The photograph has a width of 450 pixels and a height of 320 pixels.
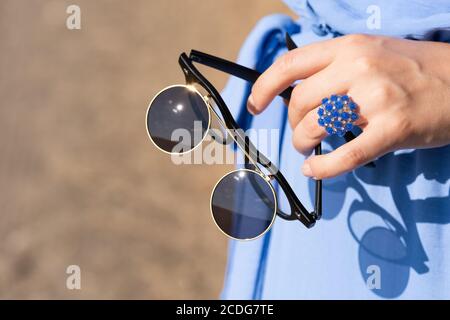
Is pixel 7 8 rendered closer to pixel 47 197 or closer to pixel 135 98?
pixel 135 98

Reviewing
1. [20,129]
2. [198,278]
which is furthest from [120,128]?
[198,278]

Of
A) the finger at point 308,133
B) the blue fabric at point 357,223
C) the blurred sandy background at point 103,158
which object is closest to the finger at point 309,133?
the finger at point 308,133

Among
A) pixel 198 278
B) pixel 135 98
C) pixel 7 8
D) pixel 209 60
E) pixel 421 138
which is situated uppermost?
pixel 7 8

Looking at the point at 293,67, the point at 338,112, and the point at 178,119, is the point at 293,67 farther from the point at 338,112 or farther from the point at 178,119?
the point at 178,119

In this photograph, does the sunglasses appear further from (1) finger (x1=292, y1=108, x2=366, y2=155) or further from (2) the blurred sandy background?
(2) the blurred sandy background

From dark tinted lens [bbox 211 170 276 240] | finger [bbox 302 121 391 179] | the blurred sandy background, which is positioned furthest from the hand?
the blurred sandy background

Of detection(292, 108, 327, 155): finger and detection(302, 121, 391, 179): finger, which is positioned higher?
detection(292, 108, 327, 155): finger

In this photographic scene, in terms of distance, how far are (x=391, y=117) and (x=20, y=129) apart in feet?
7.93

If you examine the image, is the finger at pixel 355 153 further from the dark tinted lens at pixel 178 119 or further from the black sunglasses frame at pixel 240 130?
the dark tinted lens at pixel 178 119

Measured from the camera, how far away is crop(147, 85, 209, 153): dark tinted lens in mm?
792

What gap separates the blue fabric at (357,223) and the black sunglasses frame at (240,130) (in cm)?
9

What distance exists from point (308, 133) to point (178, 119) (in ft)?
0.69

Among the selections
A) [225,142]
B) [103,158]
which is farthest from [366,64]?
[103,158]
